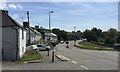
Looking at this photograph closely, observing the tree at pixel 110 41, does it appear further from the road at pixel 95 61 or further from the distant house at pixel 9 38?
the distant house at pixel 9 38

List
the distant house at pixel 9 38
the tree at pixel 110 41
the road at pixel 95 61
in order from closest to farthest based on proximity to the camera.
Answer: the road at pixel 95 61
the distant house at pixel 9 38
the tree at pixel 110 41

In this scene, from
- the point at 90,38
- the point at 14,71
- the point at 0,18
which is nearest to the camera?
the point at 14,71

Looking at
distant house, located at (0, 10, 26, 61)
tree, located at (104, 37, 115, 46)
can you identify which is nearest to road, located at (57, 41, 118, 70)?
distant house, located at (0, 10, 26, 61)

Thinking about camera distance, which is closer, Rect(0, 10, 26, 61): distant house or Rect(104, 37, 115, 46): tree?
Rect(0, 10, 26, 61): distant house

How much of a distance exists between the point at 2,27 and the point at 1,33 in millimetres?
765

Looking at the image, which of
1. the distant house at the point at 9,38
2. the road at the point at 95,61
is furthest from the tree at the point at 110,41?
the distant house at the point at 9,38

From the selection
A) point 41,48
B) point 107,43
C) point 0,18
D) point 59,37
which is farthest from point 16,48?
point 59,37

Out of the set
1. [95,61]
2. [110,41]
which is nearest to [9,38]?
[95,61]

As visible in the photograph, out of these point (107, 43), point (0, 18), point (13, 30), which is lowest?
point (107, 43)

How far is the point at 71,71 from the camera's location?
34.5ft

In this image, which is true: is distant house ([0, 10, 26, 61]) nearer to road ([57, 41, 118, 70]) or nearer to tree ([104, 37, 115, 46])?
road ([57, 41, 118, 70])

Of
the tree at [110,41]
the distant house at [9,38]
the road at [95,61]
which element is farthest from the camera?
the tree at [110,41]

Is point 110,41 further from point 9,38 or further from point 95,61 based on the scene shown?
point 9,38

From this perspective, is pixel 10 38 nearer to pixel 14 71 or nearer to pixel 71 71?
pixel 14 71
